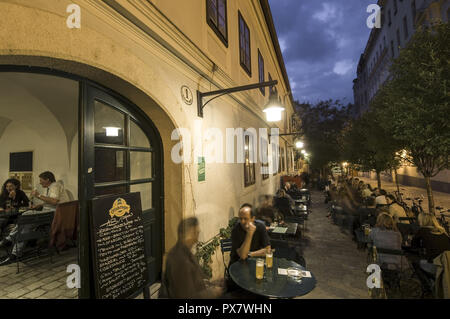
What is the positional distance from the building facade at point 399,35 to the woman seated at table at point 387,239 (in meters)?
4.57

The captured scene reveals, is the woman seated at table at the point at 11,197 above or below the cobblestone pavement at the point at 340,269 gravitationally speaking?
above

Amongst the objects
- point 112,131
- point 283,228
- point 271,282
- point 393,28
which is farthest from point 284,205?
point 393,28

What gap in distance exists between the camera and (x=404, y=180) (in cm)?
2591

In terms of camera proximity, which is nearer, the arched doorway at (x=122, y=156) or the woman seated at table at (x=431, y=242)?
the arched doorway at (x=122, y=156)

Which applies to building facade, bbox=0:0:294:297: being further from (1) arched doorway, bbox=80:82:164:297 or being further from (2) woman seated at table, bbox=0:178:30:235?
(2) woman seated at table, bbox=0:178:30:235

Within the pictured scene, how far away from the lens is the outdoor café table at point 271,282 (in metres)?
2.69

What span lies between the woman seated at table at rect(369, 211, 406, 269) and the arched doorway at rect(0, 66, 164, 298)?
4.35 m

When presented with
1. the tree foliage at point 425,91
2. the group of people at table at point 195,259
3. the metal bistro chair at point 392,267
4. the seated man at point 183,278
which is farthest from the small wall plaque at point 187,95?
the tree foliage at point 425,91

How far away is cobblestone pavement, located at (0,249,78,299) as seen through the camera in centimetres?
378

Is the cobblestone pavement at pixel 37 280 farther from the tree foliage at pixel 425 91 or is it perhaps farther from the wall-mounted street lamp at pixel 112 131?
the tree foliage at pixel 425 91

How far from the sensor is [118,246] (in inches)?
111

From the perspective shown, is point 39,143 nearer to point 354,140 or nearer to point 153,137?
point 153,137

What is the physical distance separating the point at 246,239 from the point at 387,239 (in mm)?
3207
